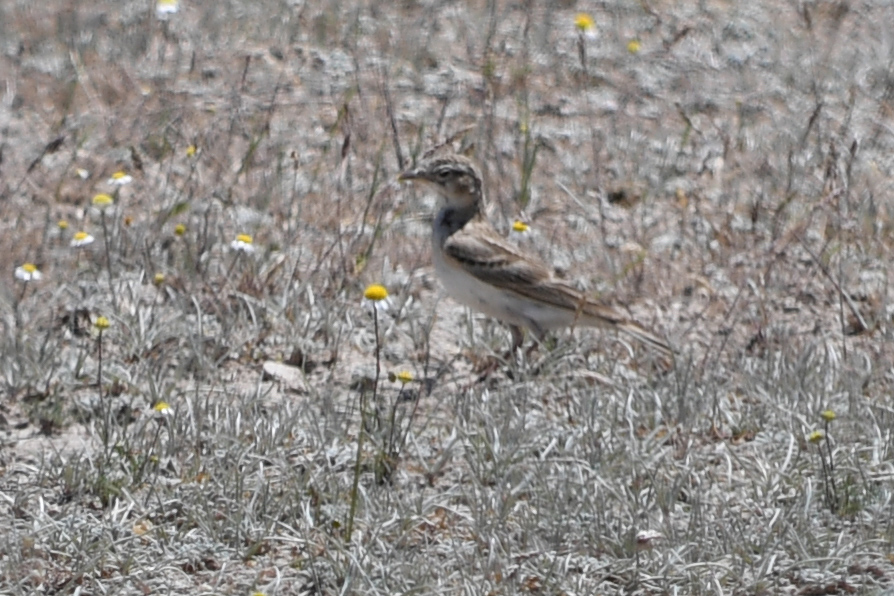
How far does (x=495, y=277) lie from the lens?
7.68 m

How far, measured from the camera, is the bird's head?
798cm

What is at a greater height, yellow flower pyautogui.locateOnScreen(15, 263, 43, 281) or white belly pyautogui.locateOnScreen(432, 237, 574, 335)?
white belly pyautogui.locateOnScreen(432, 237, 574, 335)

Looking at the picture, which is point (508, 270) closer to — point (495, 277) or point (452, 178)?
point (495, 277)

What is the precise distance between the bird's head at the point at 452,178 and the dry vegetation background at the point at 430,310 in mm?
164

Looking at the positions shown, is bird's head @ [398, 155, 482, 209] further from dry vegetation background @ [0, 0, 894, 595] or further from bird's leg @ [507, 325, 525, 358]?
bird's leg @ [507, 325, 525, 358]

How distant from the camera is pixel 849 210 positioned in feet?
28.8

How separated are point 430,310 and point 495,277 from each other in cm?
56

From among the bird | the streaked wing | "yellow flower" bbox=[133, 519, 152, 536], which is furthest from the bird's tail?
"yellow flower" bbox=[133, 519, 152, 536]

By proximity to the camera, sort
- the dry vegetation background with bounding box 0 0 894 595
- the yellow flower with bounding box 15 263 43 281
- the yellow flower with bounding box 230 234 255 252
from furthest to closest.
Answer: the yellow flower with bounding box 230 234 255 252 < the yellow flower with bounding box 15 263 43 281 < the dry vegetation background with bounding box 0 0 894 595

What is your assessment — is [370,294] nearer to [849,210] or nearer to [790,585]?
[790,585]

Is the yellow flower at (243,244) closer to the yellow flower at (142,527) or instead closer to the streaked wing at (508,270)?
the streaked wing at (508,270)

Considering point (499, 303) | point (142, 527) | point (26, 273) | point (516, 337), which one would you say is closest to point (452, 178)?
point (499, 303)

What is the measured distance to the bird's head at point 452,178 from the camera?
7980 mm

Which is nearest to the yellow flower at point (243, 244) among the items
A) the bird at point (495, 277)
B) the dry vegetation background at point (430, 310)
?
the dry vegetation background at point (430, 310)
